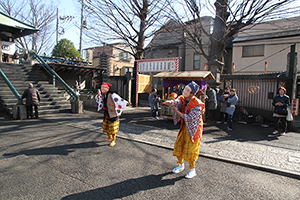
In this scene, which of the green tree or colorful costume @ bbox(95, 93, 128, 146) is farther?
the green tree

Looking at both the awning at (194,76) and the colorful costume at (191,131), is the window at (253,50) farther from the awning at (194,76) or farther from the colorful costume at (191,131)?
the colorful costume at (191,131)

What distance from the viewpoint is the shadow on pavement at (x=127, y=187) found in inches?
121

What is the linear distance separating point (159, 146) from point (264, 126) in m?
5.69

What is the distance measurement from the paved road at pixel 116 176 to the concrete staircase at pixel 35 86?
5520 mm

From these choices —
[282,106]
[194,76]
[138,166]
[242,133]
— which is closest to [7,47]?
[194,76]

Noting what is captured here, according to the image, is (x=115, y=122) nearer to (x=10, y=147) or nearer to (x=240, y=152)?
(x=10, y=147)

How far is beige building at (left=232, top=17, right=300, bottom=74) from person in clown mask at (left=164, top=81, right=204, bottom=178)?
13.9 meters

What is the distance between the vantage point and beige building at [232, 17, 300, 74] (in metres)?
15.0

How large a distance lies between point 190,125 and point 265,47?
1640 centimetres

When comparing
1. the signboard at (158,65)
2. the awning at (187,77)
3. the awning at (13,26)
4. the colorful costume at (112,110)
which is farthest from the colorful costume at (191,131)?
the awning at (13,26)

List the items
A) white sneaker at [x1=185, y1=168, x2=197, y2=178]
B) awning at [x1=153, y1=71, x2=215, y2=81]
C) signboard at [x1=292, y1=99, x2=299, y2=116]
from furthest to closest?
awning at [x1=153, y1=71, x2=215, y2=81], signboard at [x1=292, y1=99, x2=299, y2=116], white sneaker at [x1=185, y1=168, x2=197, y2=178]

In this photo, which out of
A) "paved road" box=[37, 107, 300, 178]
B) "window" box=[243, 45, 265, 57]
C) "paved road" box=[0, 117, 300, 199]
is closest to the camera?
"paved road" box=[0, 117, 300, 199]

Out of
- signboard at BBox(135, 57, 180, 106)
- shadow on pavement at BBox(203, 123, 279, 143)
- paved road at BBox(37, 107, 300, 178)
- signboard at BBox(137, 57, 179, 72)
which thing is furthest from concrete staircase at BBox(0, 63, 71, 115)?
shadow on pavement at BBox(203, 123, 279, 143)

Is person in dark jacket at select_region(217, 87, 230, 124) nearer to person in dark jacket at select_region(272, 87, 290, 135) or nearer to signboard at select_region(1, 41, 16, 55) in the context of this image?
person in dark jacket at select_region(272, 87, 290, 135)
